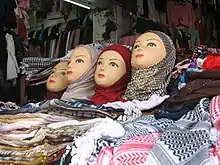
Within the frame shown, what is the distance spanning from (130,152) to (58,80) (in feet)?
3.48

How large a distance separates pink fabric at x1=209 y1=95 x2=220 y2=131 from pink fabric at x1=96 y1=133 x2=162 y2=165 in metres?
0.17

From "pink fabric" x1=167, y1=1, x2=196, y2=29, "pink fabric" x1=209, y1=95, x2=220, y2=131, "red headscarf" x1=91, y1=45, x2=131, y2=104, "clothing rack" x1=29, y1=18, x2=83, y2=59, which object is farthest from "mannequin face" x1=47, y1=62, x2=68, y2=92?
"pink fabric" x1=167, y1=1, x2=196, y2=29

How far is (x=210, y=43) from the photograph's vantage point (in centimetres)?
407

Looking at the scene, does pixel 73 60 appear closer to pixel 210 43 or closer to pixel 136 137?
pixel 136 137

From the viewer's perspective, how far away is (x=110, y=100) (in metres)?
1.92

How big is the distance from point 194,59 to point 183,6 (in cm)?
216

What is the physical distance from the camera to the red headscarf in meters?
1.93

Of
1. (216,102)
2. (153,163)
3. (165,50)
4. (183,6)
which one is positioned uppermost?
(183,6)

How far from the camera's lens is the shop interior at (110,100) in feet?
4.17

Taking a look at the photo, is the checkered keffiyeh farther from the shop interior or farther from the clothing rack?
the clothing rack

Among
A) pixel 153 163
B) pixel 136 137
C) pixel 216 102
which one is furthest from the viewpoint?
pixel 216 102

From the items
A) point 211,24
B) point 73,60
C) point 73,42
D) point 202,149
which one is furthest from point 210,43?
point 202,149

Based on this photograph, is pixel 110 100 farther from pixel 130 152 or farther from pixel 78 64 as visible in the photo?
pixel 130 152

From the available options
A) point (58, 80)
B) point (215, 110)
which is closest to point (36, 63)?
point (58, 80)
